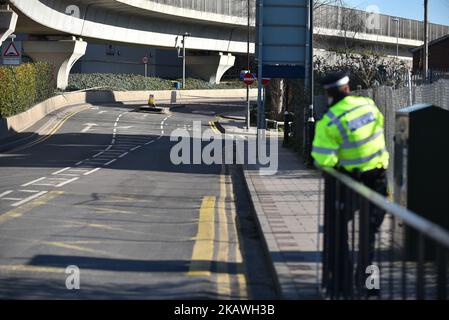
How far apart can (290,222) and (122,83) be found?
60.1 metres

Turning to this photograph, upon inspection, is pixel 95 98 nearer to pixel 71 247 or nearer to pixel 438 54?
pixel 438 54

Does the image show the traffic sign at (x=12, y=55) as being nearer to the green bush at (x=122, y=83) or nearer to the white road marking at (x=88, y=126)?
the white road marking at (x=88, y=126)

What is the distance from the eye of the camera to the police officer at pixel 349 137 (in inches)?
265

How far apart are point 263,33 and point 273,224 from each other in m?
12.5

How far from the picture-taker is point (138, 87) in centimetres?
7162

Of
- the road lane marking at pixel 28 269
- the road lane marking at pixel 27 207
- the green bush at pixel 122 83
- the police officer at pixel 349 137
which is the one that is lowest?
the road lane marking at pixel 28 269

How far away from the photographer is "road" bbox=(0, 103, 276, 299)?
8.02m

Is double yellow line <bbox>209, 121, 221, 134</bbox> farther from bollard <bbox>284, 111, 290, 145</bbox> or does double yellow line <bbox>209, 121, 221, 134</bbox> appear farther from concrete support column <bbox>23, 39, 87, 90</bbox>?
concrete support column <bbox>23, 39, 87, 90</bbox>

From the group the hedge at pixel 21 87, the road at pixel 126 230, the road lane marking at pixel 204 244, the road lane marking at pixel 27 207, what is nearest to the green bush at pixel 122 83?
the hedge at pixel 21 87

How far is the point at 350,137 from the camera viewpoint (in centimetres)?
686

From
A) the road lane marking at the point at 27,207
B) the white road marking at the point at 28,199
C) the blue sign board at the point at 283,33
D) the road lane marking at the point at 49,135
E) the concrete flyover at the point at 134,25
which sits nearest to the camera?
the road lane marking at the point at 27,207

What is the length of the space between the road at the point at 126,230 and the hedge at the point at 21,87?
315 inches

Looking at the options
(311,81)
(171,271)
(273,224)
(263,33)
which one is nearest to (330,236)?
(171,271)
